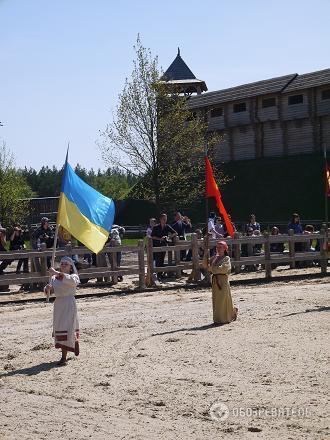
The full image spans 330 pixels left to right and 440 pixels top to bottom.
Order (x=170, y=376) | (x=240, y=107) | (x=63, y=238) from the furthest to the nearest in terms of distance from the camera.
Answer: (x=240, y=107) → (x=63, y=238) → (x=170, y=376)

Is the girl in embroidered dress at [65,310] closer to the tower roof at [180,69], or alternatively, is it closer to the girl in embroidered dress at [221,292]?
the girl in embroidered dress at [221,292]

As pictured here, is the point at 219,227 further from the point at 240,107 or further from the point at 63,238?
the point at 240,107

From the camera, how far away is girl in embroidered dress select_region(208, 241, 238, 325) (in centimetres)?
1416

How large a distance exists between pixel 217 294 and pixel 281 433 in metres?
7.25

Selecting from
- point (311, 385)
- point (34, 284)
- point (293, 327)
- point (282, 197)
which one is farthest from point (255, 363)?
point (282, 197)

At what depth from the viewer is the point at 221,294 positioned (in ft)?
46.7

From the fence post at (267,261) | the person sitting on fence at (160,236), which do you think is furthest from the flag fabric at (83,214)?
the fence post at (267,261)

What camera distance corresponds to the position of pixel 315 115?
5294cm

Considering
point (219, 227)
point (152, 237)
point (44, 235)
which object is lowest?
point (152, 237)

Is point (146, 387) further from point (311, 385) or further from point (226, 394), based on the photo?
point (311, 385)

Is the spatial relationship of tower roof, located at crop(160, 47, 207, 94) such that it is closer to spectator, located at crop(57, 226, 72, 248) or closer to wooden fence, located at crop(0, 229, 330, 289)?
wooden fence, located at crop(0, 229, 330, 289)
